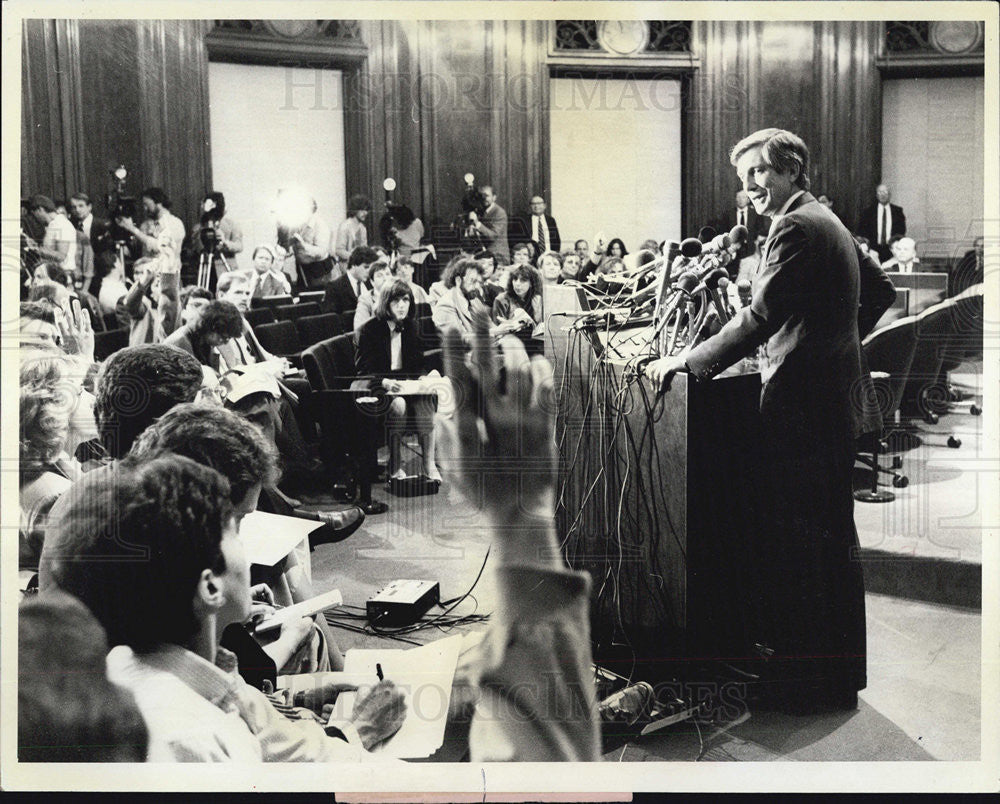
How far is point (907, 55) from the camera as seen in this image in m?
3.37

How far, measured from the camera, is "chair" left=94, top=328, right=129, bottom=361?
3.44 m

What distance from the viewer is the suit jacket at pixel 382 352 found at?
11.6 ft

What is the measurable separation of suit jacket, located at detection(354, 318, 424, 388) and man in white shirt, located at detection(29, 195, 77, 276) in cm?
111

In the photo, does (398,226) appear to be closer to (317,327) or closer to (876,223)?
(317,327)

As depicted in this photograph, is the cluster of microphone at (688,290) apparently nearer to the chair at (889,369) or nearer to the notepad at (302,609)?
the chair at (889,369)

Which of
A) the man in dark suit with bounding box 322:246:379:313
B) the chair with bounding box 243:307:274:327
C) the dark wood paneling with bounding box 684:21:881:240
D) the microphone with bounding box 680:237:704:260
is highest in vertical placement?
the dark wood paneling with bounding box 684:21:881:240

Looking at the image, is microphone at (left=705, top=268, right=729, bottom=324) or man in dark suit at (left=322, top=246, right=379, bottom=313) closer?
microphone at (left=705, top=268, right=729, bottom=324)

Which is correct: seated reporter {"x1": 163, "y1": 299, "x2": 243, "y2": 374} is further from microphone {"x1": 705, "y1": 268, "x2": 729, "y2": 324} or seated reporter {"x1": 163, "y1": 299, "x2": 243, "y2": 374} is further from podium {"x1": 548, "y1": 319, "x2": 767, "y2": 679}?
microphone {"x1": 705, "y1": 268, "x2": 729, "y2": 324}

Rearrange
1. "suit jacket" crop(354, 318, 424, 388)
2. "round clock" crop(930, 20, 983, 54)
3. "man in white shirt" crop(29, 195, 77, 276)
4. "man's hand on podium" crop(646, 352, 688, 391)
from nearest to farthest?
1. "man's hand on podium" crop(646, 352, 688, 391)
2. "round clock" crop(930, 20, 983, 54)
3. "man in white shirt" crop(29, 195, 77, 276)
4. "suit jacket" crop(354, 318, 424, 388)

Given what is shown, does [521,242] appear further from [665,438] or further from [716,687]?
[716,687]

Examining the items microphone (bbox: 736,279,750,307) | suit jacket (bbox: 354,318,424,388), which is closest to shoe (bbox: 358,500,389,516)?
suit jacket (bbox: 354,318,424,388)

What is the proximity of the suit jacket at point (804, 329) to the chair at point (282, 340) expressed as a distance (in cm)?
149

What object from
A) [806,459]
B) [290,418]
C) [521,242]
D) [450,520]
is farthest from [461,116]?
[806,459]

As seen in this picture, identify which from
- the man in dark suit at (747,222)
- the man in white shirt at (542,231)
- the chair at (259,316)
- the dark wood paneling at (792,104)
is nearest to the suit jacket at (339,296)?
the chair at (259,316)
